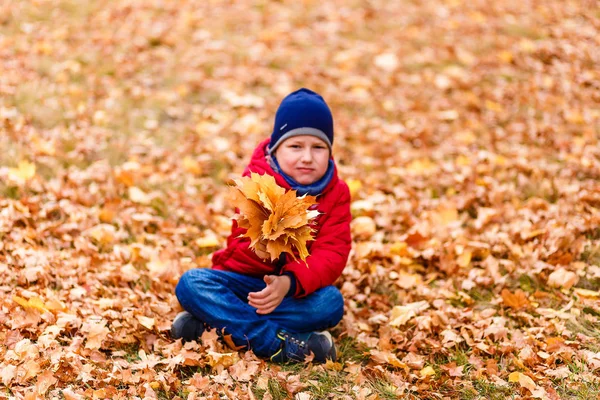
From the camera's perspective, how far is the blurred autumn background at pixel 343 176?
10.2 ft

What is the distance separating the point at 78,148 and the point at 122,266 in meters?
1.63

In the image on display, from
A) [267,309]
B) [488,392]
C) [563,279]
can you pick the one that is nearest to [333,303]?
[267,309]

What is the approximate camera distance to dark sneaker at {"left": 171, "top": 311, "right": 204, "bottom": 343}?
329cm

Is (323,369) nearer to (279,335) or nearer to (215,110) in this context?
(279,335)

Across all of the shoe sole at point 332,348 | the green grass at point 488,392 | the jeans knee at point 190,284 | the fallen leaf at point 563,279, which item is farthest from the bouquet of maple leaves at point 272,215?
the fallen leaf at point 563,279

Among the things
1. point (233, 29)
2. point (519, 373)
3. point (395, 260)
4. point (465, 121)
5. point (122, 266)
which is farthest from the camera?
point (233, 29)

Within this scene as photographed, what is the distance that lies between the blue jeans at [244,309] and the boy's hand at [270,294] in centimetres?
10

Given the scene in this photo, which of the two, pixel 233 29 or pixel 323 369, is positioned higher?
pixel 233 29

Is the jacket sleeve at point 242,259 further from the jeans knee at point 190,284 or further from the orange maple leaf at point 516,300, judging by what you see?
the orange maple leaf at point 516,300

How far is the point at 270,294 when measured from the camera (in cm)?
317

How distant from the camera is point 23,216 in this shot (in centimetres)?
418

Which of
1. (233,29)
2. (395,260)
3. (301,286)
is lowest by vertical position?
(395,260)

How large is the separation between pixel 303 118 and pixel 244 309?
102 centimetres

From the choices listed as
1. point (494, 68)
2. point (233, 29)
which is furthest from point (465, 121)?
point (233, 29)
